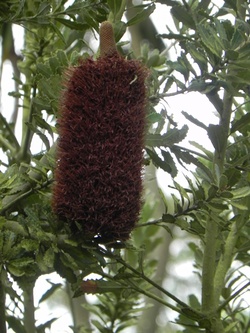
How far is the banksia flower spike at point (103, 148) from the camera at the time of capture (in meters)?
1.03

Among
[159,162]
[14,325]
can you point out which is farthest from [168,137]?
[14,325]

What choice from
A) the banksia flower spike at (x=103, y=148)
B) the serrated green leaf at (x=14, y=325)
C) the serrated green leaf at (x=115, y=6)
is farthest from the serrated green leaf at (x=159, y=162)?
the serrated green leaf at (x=14, y=325)

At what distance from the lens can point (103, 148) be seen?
103cm

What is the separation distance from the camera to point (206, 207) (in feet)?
3.83

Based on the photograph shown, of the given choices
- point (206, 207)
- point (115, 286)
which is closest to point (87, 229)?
point (206, 207)

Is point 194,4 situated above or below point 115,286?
above

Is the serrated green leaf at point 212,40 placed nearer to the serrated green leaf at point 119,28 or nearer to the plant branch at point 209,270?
the serrated green leaf at point 119,28

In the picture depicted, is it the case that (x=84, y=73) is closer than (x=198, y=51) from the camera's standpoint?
Yes

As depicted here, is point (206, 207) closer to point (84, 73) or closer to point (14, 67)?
point (84, 73)

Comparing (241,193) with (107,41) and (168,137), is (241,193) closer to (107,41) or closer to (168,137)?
(168,137)

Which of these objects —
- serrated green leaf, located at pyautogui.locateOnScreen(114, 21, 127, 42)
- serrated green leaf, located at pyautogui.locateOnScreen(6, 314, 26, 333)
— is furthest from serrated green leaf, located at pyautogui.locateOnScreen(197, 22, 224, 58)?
serrated green leaf, located at pyautogui.locateOnScreen(6, 314, 26, 333)

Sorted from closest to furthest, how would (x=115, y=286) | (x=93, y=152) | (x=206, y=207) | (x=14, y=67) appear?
(x=93, y=152)
(x=206, y=207)
(x=115, y=286)
(x=14, y=67)

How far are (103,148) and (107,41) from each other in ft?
0.51

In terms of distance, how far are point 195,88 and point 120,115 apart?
7.2 inches
